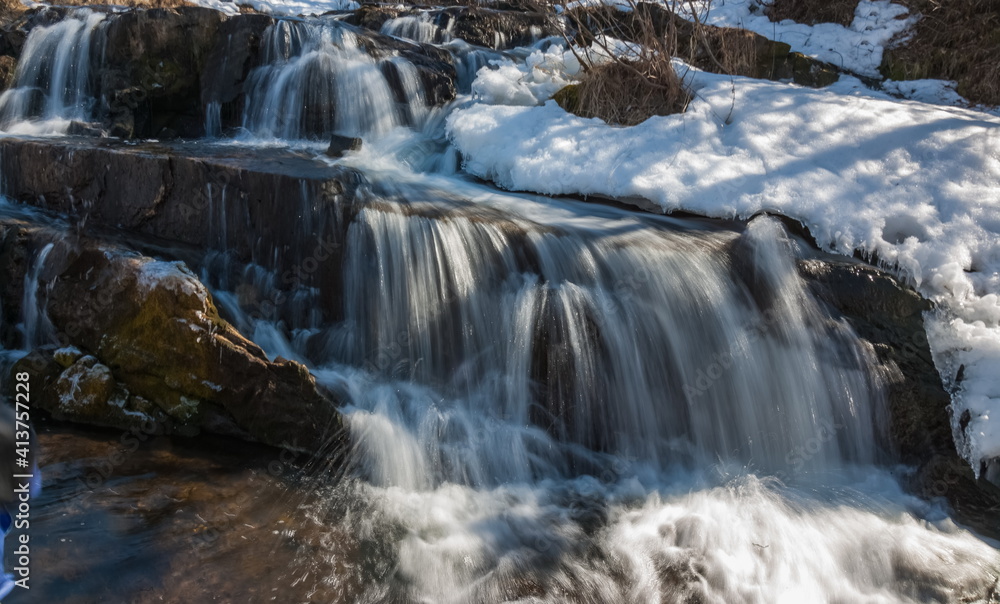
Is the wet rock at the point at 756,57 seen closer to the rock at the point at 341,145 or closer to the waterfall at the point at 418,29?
the waterfall at the point at 418,29

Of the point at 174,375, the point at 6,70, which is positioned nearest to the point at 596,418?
the point at 174,375

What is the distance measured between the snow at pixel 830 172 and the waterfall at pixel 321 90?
106 centimetres

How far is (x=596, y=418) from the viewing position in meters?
4.14

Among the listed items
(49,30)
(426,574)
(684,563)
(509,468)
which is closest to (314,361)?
(509,468)

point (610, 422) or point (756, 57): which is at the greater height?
point (756, 57)

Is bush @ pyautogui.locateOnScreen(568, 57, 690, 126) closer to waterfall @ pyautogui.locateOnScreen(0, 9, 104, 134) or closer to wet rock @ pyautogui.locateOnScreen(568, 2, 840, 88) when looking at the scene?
wet rock @ pyautogui.locateOnScreen(568, 2, 840, 88)

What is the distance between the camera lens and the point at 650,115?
Answer: 6664 mm

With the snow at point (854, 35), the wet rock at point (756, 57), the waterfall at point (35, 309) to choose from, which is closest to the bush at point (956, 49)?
the snow at point (854, 35)

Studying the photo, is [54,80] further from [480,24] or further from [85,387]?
[480,24]

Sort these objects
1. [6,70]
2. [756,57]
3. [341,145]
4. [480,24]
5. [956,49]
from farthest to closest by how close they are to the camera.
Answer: [480,24] → [756,57] → [956,49] → [6,70] → [341,145]

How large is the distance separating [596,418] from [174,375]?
101 inches

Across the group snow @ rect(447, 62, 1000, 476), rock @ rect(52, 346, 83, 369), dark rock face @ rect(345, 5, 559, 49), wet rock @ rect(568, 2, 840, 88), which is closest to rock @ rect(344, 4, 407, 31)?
dark rock face @ rect(345, 5, 559, 49)

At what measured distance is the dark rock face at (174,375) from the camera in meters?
3.74

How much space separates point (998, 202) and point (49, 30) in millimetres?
10308
